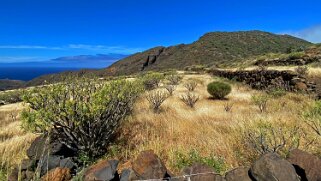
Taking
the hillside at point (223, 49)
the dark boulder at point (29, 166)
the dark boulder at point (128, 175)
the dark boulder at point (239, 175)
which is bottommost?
the dark boulder at point (29, 166)

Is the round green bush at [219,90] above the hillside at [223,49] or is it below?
below

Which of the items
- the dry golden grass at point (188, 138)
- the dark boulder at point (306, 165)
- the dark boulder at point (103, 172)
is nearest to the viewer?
the dark boulder at point (306, 165)

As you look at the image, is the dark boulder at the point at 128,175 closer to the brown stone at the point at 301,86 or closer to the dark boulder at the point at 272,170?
the dark boulder at the point at 272,170

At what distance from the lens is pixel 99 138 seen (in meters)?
6.25

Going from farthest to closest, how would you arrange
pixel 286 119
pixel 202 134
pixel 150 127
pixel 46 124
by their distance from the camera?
pixel 286 119 < pixel 150 127 < pixel 202 134 < pixel 46 124

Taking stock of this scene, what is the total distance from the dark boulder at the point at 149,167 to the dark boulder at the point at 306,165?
6.08 ft

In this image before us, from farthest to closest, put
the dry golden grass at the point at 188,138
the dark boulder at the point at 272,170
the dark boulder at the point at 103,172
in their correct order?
the dry golden grass at the point at 188,138 → the dark boulder at the point at 103,172 → the dark boulder at the point at 272,170

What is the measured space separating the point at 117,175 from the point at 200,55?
88.2m

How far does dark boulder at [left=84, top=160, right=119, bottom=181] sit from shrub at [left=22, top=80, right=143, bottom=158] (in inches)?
45.4

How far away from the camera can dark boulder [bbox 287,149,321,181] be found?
13.3 ft

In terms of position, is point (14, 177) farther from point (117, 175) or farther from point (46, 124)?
point (117, 175)

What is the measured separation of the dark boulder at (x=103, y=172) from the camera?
4.50 m

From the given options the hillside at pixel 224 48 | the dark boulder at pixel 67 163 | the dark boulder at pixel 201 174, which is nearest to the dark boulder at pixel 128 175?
the dark boulder at pixel 201 174

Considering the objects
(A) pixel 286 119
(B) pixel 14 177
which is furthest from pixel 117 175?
(A) pixel 286 119
